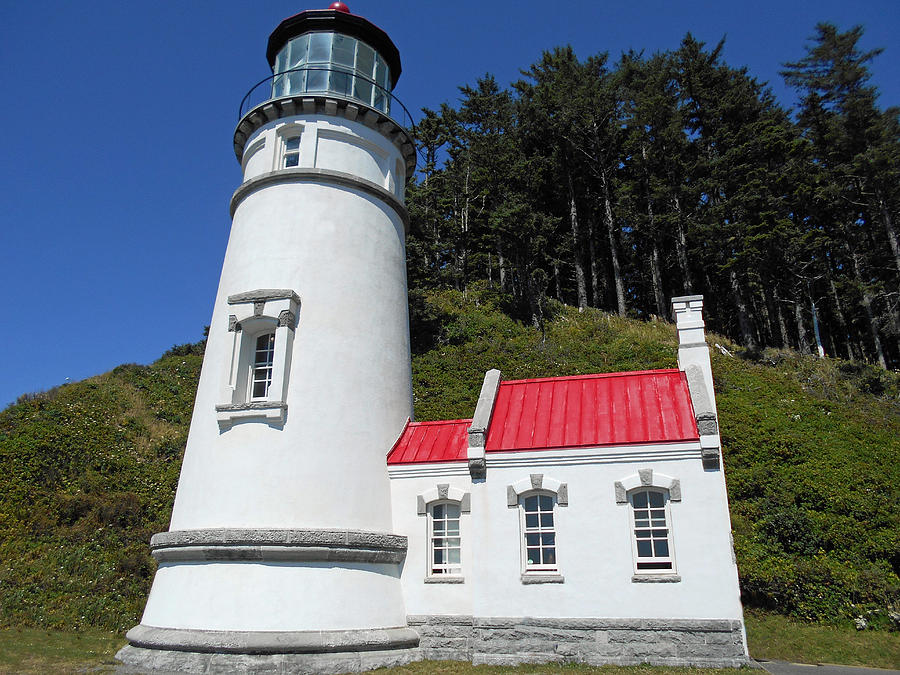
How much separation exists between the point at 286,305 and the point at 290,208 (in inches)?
101

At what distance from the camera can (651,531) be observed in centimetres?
1065

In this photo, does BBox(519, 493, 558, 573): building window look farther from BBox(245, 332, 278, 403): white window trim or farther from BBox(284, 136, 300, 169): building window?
BBox(284, 136, 300, 169): building window

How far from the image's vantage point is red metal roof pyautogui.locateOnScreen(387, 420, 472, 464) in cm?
1223

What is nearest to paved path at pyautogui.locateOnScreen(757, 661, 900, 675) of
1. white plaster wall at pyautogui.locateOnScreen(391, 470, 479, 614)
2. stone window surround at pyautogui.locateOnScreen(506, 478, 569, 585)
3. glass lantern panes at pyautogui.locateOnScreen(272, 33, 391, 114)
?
stone window surround at pyautogui.locateOnScreen(506, 478, 569, 585)

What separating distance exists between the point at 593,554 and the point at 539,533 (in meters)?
1.08

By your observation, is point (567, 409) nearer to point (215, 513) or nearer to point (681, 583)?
point (681, 583)

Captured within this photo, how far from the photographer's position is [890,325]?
2759cm

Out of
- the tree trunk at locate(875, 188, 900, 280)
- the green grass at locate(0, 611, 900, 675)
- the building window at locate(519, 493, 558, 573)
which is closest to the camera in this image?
the green grass at locate(0, 611, 900, 675)

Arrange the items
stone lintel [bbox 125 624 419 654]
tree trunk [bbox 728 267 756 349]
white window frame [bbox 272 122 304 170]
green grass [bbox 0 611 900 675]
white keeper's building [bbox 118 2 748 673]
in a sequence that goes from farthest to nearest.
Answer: tree trunk [bbox 728 267 756 349] < white window frame [bbox 272 122 304 170] < white keeper's building [bbox 118 2 748 673] < green grass [bbox 0 611 900 675] < stone lintel [bbox 125 624 419 654]

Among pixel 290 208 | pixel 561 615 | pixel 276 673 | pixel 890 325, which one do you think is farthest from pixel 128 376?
pixel 890 325

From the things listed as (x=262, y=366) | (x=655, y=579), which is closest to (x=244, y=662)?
(x=262, y=366)

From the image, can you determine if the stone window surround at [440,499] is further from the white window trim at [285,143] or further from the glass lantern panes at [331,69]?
the glass lantern panes at [331,69]

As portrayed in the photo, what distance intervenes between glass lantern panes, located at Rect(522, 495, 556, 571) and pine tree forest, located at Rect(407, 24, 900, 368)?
19689 mm

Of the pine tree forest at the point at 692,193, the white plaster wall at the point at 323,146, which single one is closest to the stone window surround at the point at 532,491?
the white plaster wall at the point at 323,146
